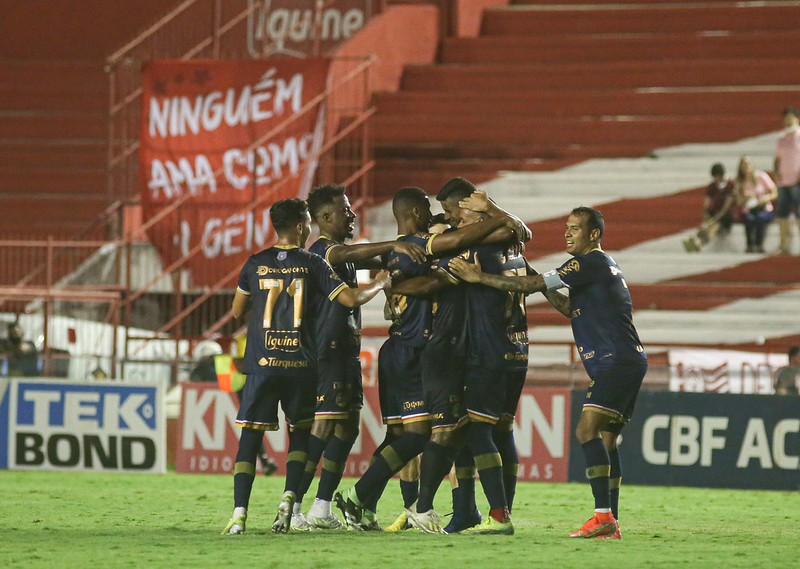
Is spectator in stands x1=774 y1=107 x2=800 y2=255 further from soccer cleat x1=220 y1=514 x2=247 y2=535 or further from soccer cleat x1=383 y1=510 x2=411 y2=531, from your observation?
soccer cleat x1=220 y1=514 x2=247 y2=535

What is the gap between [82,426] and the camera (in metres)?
15.7

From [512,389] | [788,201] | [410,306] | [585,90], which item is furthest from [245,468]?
[585,90]

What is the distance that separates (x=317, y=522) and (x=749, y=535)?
9.71ft

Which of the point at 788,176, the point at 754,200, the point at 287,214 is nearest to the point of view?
the point at 287,214

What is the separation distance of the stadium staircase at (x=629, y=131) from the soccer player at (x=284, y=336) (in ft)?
31.7

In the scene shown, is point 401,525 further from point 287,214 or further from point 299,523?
point 287,214

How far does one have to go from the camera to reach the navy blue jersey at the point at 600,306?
9695 millimetres

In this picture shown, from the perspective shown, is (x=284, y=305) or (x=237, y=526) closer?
(x=237, y=526)

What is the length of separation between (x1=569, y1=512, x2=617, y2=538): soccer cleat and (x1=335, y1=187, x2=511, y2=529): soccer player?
1207mm

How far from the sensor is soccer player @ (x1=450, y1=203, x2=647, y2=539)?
31.6 ft

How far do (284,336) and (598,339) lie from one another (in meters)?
2.06

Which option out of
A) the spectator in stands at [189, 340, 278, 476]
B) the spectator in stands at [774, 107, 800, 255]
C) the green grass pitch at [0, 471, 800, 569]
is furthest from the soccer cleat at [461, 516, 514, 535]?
the spectator in stands at [774, 107, 800, 255]

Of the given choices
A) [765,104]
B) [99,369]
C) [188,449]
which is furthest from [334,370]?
[765,104]

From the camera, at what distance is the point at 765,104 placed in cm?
2281
